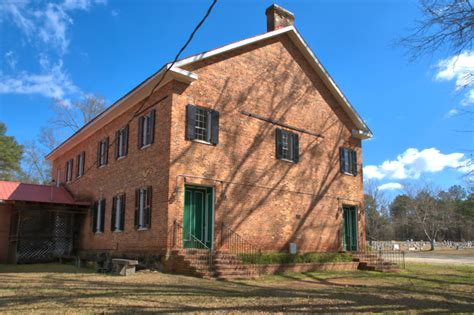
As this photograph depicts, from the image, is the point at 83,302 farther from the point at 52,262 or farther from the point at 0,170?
the point at 0,170

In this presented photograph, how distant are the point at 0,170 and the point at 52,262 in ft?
105

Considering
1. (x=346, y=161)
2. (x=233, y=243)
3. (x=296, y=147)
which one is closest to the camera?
(x=233, y=243)

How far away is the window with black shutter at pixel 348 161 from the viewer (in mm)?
20609

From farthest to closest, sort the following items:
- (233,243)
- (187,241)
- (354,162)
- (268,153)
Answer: (354,162)
(268,153)
(233,243)
(187,241)

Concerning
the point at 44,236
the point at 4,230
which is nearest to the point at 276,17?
the point at 44,236

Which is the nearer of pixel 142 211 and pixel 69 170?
pixel 142 211

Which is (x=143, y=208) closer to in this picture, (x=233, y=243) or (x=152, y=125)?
(x=152, y=125)

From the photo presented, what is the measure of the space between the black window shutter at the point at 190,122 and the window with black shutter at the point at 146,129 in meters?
1.45

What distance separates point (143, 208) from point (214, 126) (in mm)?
3889

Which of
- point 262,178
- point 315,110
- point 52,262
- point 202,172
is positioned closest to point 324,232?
point 262,178

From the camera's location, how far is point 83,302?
7559 mm

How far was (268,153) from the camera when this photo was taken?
56.3ft

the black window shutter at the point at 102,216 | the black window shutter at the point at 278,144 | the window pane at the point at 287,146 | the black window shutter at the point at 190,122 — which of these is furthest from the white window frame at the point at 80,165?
the window pane at the point at 287,146

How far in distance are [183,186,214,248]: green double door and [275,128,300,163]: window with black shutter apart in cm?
398
